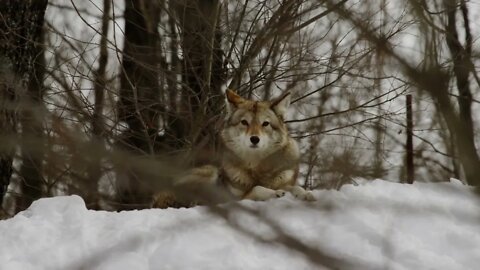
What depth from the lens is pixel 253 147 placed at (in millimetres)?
7996

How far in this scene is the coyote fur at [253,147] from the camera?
305 inches

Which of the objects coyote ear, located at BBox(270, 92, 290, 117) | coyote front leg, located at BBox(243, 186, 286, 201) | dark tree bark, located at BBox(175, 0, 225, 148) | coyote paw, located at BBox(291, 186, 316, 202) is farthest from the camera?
dark tree bark, located at BBox(175, 0, 225, 148)

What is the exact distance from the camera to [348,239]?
614 cm

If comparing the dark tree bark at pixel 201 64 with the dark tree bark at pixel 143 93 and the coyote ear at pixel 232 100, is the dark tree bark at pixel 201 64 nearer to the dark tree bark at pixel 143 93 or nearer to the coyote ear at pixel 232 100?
the dark tree bark at pixel 143 93

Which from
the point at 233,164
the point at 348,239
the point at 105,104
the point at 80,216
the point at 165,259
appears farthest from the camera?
the point at 105,104

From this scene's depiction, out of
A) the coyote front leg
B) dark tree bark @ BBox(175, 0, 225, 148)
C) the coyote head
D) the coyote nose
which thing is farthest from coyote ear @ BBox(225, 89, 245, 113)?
dark tree bark @ BBox(175, 0, 225, 148)

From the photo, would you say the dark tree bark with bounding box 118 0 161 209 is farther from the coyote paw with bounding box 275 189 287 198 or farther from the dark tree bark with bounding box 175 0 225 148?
the coyote paw with bounding box 275 189 287 198

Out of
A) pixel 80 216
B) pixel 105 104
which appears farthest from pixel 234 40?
pixel 80 216

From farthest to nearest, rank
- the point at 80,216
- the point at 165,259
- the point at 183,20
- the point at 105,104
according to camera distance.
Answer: the point at 105,104, the point at 183,20, the point at 80,216, the point at 165,259

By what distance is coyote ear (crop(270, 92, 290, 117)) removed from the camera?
27.1 ft

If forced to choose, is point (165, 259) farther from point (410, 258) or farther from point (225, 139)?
point (225, 139)

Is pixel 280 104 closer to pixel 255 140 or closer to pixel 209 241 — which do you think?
pixel 255 140

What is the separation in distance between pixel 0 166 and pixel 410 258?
Answer: 245 inches

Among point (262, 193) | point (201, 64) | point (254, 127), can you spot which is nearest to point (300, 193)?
point (262, 193)
